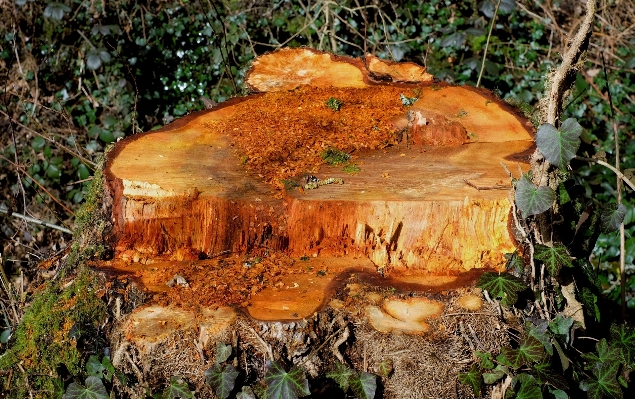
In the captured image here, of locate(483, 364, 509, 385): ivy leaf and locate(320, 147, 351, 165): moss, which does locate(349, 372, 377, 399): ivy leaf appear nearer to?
locate(483, 364, 509, 385): ivy leaf

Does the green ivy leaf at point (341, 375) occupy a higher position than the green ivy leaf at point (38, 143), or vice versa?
the green ivy leaf at point (341, 375)

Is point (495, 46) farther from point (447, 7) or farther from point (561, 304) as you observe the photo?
Result: point (561, 304)

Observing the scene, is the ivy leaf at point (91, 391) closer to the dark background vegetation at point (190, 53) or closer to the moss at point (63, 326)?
the moss at point (63, 326)

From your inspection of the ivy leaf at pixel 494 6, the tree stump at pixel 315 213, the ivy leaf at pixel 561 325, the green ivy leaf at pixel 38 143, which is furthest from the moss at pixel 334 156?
the green ivy leaf at pixel 38 143

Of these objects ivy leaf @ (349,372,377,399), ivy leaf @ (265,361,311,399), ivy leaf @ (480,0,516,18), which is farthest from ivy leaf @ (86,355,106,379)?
ivy leaf @ (480,0,516,18)

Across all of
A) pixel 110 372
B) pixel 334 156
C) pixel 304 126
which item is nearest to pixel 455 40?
pixel 304 126
